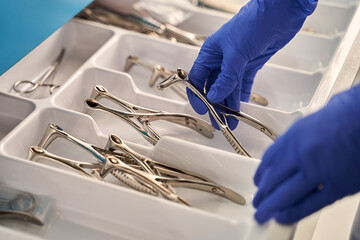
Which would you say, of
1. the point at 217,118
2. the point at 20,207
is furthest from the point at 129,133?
the point at 20,207

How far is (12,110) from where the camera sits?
0.86 meters

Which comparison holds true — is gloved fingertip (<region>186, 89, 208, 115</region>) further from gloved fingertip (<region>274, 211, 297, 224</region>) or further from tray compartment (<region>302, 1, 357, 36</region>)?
tray compartment (<region>302, 1, 357, 36</region>)

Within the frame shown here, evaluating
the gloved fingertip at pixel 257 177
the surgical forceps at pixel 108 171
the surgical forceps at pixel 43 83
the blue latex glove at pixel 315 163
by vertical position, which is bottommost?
the surgical forceps at pixel 43 83

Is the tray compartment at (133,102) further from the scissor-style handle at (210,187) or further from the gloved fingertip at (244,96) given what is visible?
the scissor-style handle at (210,187)

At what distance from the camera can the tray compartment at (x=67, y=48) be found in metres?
1.06

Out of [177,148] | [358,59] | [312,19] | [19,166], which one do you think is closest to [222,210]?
[177,148]

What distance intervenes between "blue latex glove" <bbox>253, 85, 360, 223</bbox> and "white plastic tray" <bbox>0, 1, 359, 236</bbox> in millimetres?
54

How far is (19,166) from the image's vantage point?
2.24 ft

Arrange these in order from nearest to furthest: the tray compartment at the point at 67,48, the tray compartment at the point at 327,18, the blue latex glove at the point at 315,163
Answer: the blue latex glove at the point at 315,163, the tray compartment at the point at 67,48, the tray compartment at the point at 327,18

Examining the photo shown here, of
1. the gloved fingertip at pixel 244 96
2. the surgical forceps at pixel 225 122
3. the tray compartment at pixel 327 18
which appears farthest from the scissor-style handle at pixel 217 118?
the tray compartment at pixel 327 18

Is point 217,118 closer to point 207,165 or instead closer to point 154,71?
point 207,165

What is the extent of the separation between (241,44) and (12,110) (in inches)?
17.4

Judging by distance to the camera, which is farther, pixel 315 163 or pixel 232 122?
pixel 232 122

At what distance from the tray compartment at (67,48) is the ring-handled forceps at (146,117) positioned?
0.76 ft
